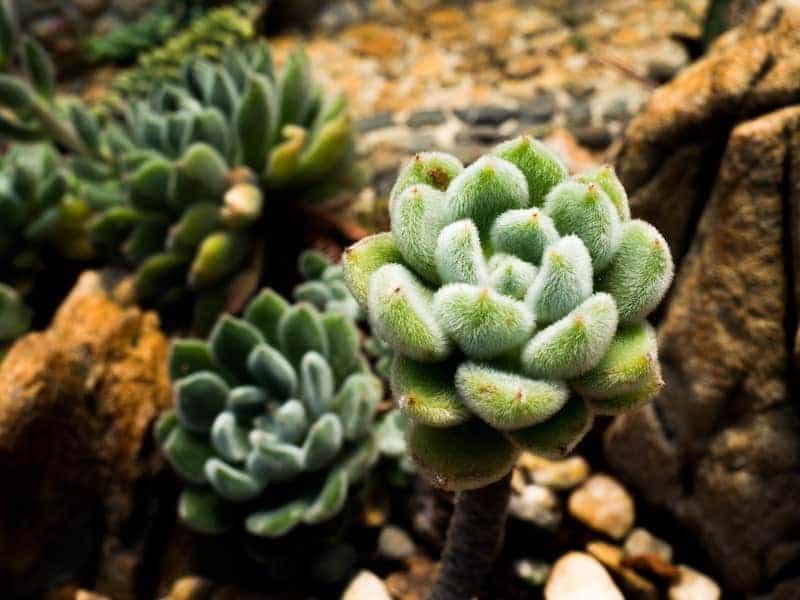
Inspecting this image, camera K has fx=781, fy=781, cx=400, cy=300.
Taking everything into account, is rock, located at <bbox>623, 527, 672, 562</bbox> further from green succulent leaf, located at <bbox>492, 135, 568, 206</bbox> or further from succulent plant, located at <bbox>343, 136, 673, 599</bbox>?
green succulent leaf, located at <bbox>492, 135, 568, 206</bbox>

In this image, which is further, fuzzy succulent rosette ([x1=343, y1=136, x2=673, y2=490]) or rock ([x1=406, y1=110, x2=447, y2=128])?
rock ([x1=406, y1=110, x2=447, y2=128])

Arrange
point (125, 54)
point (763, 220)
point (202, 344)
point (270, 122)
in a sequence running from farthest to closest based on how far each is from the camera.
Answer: point (125, 54) → point (270, 122) → point (202, 344) → point (763, 220)

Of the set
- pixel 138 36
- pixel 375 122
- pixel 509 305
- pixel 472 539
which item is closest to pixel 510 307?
pixel 509 305

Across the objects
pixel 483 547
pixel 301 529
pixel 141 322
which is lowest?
pixel 301 529

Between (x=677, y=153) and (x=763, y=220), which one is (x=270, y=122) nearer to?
(x=677, y=153)

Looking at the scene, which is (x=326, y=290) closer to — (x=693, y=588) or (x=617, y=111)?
(x=693, y=588)

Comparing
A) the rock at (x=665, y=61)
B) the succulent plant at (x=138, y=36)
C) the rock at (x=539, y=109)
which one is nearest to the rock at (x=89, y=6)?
the succulent plant at (x=138, y=36)

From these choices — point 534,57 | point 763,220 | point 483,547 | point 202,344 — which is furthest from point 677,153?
point 534,57

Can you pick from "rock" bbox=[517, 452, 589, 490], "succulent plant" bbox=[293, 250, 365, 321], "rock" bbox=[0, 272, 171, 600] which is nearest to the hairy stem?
"rock" bbox=[517, 452, 589, 490]
